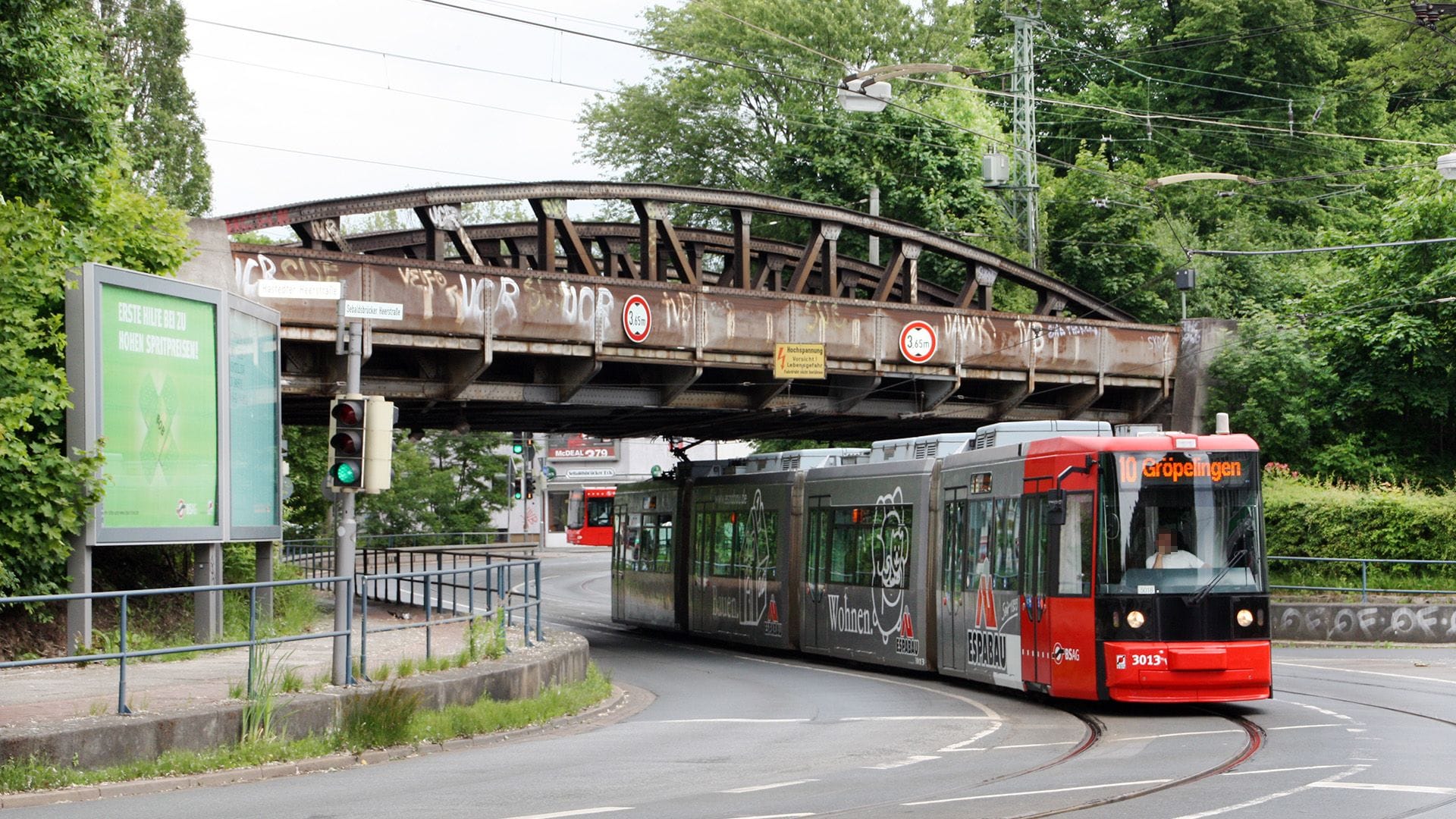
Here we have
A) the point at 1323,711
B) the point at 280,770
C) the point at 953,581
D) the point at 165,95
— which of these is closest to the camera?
the point at 280,770

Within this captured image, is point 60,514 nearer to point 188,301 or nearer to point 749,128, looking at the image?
point 188,301

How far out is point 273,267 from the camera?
25.3m

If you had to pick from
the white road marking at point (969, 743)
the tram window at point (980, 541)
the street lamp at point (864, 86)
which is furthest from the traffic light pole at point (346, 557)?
the street lamp at point (864, 86)

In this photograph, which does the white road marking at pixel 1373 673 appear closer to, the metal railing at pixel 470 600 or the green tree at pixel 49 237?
the metal railing at pixel 470 600

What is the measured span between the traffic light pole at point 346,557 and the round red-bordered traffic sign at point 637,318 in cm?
1224

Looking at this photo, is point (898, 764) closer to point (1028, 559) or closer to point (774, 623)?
point (1028, 559)

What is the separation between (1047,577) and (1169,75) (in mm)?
53518

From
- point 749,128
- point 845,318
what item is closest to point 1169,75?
point 749,128

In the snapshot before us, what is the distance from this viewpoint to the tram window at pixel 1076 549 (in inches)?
693

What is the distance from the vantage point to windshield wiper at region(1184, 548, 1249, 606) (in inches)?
677

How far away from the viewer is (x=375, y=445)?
15711mm

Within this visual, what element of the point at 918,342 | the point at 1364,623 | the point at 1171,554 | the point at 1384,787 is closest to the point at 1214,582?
the point at 1171,554

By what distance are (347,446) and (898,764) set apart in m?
5.71

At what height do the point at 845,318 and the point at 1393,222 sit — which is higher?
the point at 1393,222
